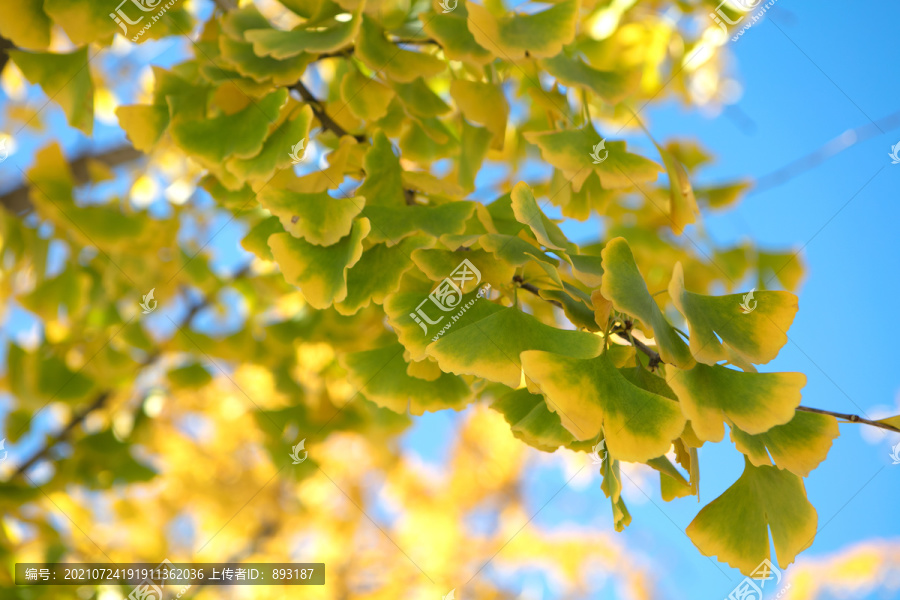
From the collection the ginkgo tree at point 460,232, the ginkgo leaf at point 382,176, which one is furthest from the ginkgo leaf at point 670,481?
the ginkgo leaf at point 382,176

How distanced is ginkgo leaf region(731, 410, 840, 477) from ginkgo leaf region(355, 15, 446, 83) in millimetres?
326

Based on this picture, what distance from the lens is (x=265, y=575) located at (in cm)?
197

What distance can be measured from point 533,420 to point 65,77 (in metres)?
0.48

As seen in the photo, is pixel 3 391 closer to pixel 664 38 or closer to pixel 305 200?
pixel 305 200

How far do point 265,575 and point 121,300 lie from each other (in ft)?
4.43

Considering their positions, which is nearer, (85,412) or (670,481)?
(670,481)

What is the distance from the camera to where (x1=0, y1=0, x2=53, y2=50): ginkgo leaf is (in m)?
0.42

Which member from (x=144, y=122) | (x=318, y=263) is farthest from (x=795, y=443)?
(x=144, y=122)

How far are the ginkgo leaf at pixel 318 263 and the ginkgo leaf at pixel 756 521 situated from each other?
0.76ft

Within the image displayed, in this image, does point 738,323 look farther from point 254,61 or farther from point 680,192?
point 254,61

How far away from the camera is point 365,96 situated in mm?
474

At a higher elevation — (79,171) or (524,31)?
(524,31)

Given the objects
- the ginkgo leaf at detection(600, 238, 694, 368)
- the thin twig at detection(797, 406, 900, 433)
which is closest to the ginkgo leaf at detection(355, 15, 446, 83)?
the ginkgo leaf at detection(600, 238, 694, 368)

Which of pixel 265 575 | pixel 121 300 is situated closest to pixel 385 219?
pixel 121 300
